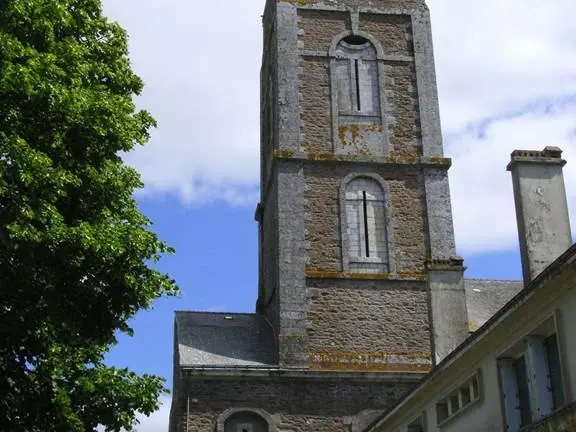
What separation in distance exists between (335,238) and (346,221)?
709 mm

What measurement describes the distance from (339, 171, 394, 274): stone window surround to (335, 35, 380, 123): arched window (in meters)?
1.99

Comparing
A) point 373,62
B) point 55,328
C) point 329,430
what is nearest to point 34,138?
point 55,328

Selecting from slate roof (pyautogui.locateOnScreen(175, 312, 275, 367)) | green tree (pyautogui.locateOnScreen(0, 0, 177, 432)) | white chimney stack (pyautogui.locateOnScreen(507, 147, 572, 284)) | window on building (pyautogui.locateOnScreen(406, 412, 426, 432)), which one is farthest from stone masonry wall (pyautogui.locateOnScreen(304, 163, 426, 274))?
green tree (pyautogui.locateOnScreen(0, 0, 177, 432))

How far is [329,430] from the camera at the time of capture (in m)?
25.4

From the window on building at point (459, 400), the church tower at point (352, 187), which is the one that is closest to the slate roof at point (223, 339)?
the church tower at point (352, 187)

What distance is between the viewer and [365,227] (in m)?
29.0

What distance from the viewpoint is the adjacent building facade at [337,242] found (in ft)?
84.3

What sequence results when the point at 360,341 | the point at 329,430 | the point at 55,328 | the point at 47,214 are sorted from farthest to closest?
the point at 360,341
the point at 329,430
the point at 55,328
the point at 47,214

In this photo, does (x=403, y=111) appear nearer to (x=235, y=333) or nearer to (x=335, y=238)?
(x=335, y=238)

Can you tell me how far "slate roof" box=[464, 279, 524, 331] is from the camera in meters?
28.8

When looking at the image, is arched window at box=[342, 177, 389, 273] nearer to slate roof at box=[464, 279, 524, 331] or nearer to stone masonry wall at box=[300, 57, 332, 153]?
stone masonry wall at box=[300, 57, 332, 153]

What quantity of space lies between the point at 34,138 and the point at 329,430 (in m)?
13.6

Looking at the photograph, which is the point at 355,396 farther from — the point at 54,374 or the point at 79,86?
the point at 79,86

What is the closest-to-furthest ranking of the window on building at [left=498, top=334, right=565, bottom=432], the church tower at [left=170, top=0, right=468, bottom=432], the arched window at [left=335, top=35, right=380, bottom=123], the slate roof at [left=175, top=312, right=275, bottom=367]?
the window on building at [left=498, top=334, right=565, bottom=432] < the church tower at [left=170, top=0, right=468, bottom=432] < the slate roof at [left=175, top=312, right=275, bottom=367] < the arched window at [left=335, top=35, right=380, bottom=123]
